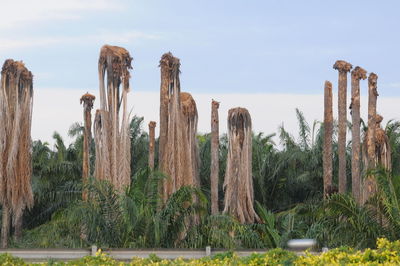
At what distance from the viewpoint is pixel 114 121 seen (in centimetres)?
1947

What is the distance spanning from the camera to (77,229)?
17.2 meters

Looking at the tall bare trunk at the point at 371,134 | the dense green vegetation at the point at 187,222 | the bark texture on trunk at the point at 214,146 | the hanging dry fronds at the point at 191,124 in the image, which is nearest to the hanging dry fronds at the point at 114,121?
the dense green vegetation at the point at 187,222

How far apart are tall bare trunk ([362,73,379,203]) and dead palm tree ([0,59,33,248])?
8.90 m

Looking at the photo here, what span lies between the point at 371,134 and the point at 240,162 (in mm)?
3728

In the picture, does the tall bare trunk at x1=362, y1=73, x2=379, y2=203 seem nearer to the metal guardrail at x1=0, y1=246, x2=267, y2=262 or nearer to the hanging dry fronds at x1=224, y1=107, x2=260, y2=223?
the hanging dry fronds at x1=224, y1=107, x2=260, y2=223

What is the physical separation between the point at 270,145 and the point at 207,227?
1303 centimetres

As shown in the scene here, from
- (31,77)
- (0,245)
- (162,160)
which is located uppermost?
(31,77)

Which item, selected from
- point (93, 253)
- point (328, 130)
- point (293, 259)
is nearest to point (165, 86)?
point (328, 130)

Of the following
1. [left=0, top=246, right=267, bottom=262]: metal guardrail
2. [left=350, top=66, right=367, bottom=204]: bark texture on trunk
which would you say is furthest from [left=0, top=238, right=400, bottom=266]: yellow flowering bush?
[left=350, top=66, right=367, bottom=204]: bark texture on trunk

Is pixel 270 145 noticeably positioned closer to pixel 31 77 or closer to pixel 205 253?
pixel 31 77

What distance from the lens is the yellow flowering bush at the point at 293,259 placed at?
1049 cm

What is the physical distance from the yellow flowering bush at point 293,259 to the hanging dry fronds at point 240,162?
30.5 feet

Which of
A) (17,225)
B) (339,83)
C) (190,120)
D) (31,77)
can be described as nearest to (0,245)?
(17,225)

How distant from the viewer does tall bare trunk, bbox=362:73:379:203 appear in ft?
70.0
